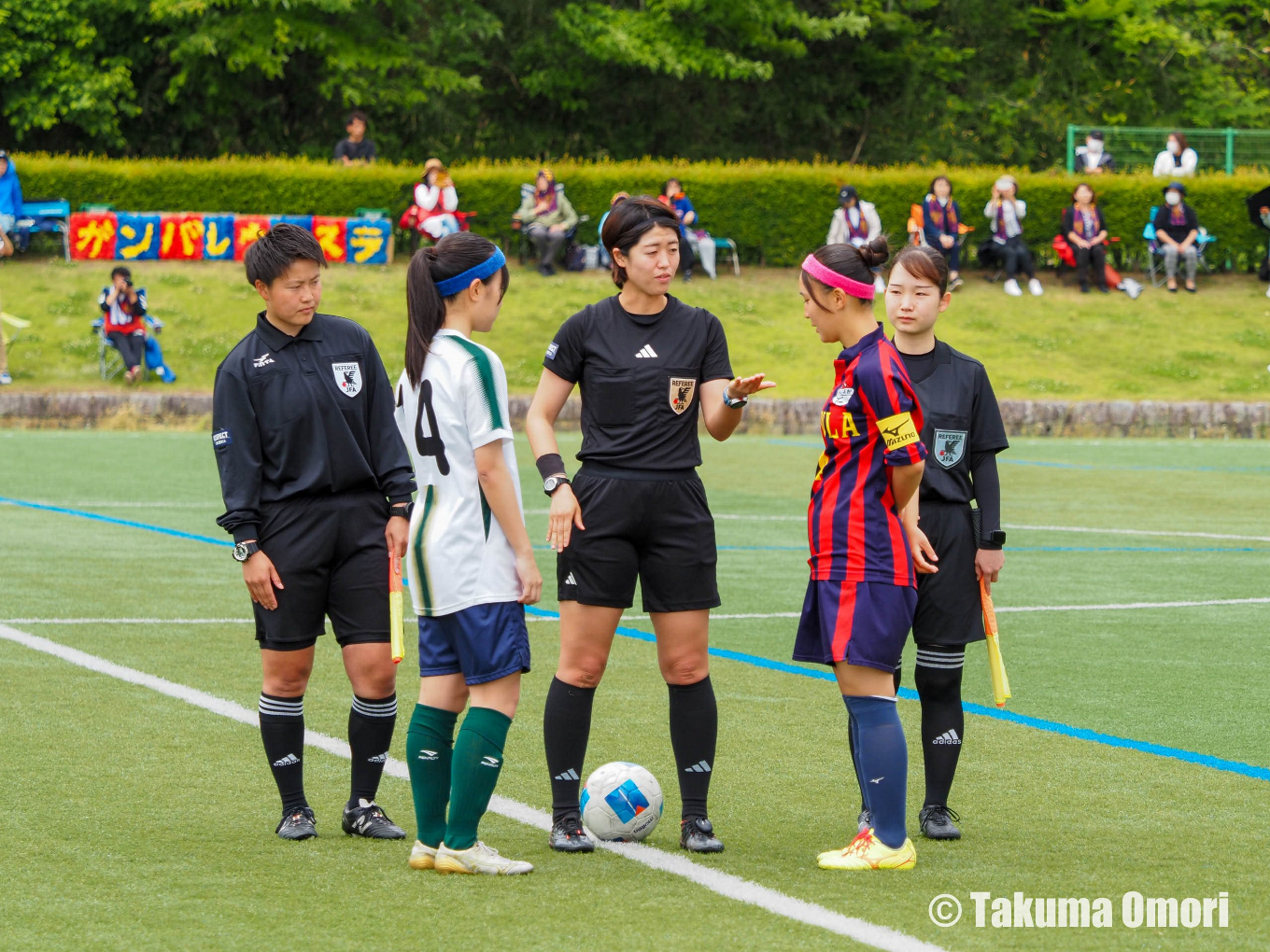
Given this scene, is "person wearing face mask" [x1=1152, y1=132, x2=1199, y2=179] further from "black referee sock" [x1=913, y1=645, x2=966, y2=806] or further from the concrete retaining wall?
"black referee sock" [x1=913, y1=645, x2=966, y2=806]

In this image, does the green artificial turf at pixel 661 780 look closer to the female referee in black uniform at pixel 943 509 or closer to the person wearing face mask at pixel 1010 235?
the female referee in black uniform at pixel 943 509

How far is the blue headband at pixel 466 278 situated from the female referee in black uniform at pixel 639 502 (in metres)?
0.36

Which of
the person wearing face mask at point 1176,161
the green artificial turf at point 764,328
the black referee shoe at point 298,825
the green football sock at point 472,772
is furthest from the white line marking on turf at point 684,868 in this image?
the person wearing face mask at point 1176,161

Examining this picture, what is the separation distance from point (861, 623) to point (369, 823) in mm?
1609

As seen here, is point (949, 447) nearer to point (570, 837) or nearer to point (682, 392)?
point (682, 392)

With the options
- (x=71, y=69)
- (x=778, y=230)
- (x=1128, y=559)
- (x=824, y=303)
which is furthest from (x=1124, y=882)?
(x=71, y=69)

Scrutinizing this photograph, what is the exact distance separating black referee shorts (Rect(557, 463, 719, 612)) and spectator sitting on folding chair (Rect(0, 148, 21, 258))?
932 inches

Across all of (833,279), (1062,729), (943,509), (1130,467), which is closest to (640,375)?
(833,279)

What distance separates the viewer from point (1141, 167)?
1304 inches

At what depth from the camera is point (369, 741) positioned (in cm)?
518

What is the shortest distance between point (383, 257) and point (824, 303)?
2406 cm

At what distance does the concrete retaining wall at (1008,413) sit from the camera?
72.6 ft

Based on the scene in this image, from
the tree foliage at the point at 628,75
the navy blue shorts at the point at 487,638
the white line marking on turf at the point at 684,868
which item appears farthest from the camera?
the tree foliage at the point at 628,75

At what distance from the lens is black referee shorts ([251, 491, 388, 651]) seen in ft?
16.6
